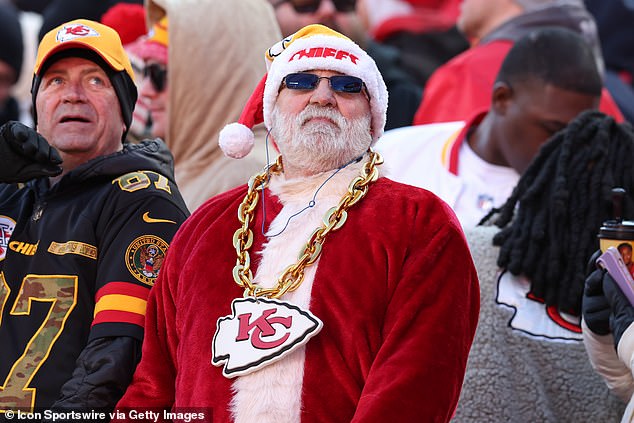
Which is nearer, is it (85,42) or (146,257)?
(146,257)

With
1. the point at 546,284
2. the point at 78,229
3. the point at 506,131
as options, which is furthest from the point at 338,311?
the point at 506,131

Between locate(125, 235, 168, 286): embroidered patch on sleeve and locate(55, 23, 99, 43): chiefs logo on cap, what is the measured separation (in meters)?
0.79

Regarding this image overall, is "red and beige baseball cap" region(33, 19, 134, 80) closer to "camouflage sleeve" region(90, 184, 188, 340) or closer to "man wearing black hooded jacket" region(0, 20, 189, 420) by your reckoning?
"man wearing black hooded jacket" region(0, 20, 189, 420)

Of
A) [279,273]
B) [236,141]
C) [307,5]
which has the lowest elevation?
[307,5]

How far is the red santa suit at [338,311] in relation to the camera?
3.44 metres

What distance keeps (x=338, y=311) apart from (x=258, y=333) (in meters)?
0.24

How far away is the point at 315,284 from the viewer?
3.63 metres

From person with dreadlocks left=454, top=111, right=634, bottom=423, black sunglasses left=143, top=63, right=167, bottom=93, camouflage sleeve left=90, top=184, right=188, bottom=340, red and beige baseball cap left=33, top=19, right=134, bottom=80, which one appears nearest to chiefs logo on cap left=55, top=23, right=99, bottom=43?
red and beige baseball cap left=33, top=19, right=134, bottom=80

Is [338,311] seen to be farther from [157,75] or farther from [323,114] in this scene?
[157,75]

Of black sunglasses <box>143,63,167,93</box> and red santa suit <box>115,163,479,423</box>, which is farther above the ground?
red santa suit <box>115,163,479,423</box>

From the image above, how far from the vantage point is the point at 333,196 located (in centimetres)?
380

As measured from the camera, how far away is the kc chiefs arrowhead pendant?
11.5 feet

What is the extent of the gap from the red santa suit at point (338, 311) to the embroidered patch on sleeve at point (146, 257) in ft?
0.45

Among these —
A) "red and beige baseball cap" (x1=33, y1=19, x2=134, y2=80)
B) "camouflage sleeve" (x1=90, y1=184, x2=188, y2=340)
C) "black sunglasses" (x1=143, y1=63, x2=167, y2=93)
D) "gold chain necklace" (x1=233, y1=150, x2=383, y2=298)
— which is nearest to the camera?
"gold chain necklace" (x1=233, y1=150, x2=383, y2=298)
